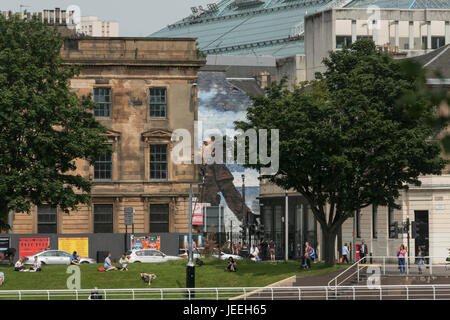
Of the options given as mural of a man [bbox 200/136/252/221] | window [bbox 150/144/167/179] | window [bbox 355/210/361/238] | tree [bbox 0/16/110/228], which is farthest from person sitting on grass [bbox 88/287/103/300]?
mural of a man [bbox 200/136/252/221]

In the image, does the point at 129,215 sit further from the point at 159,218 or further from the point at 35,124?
the point at 35,124

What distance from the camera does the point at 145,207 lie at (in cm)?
6681

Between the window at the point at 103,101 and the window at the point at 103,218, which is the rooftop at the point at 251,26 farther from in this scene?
the window at the point at 103,218

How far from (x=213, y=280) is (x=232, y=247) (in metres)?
26.9

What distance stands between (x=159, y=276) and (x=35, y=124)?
11.7 m

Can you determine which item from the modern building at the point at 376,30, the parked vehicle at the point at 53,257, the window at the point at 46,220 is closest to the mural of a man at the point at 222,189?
the modern building at the point at 376,30

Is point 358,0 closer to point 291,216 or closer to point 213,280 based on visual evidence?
point 291,216

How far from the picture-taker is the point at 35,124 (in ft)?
169

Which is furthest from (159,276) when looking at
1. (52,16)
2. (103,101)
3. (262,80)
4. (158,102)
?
(262,80)

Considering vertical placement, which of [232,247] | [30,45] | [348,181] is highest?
[30,45]

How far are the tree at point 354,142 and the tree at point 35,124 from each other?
9937 millimetres

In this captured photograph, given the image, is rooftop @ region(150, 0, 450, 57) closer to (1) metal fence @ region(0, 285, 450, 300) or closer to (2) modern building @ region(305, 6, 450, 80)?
(2) modern building @ region(305, 6, 450, 80)
